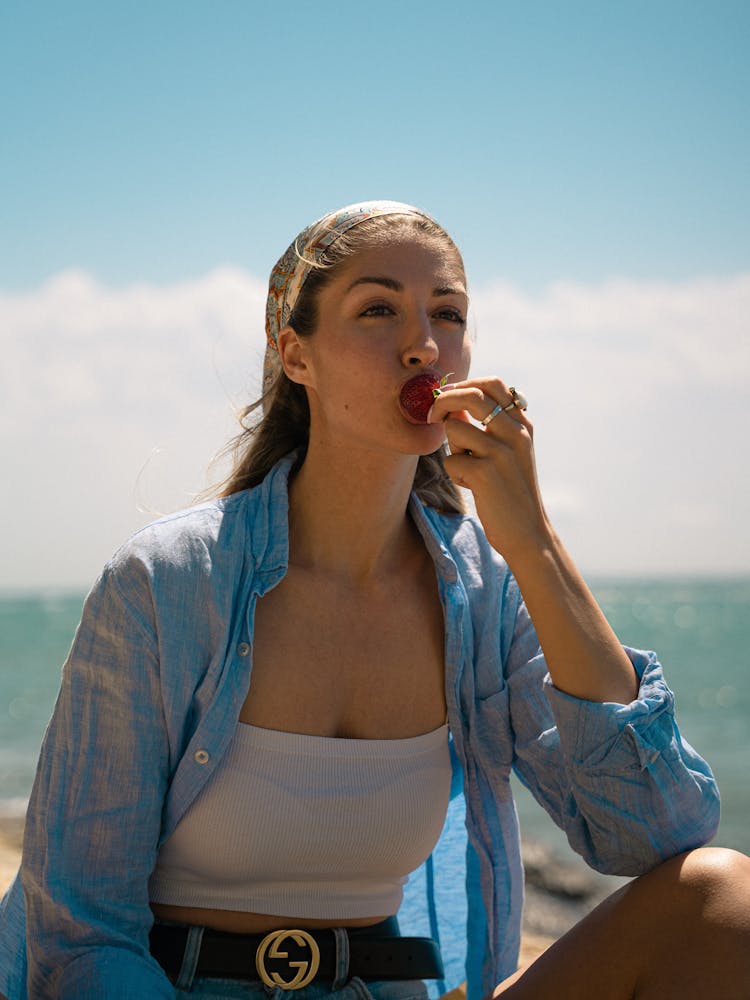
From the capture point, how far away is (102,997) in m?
2.26

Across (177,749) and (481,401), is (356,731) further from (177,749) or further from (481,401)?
(481,401)

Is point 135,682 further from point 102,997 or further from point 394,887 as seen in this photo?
point 394,887

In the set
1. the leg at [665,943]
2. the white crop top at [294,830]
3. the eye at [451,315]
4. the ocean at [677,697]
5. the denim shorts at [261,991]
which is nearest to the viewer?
the leg at [665,943]

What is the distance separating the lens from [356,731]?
9.29 feet

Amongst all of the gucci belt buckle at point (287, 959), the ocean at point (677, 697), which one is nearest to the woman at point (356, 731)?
the gucci belt buckle at point (287, 959)

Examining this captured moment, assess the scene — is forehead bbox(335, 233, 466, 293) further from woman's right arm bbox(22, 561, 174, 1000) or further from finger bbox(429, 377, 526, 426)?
woman's right arm bbox(22, 561, 174, 1000)

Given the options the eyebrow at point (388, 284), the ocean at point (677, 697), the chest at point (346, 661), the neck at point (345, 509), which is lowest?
the ocean at point (677, 697)

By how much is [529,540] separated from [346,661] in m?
0.63

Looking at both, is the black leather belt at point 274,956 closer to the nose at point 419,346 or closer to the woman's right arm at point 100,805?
the woman's right arm at point 100,805

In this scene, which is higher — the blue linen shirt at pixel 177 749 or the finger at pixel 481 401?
the finger at pixel 481 401

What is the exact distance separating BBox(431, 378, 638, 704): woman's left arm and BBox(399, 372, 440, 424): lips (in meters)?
0.06

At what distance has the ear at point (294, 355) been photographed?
316 cm

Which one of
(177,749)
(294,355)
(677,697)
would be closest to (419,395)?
(294,355)

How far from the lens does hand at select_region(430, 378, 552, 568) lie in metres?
2.75
